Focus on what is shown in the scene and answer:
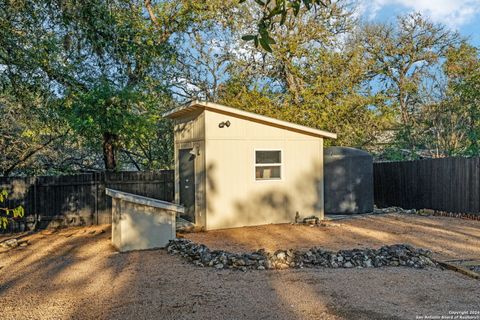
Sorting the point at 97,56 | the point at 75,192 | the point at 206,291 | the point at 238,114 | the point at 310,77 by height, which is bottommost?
the point at 206,291

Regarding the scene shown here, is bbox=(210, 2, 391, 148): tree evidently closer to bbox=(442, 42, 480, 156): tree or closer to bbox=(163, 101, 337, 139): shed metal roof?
bbox=(442, 42, 480, 156): tree

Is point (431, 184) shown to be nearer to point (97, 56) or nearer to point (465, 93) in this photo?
point (465, 93)

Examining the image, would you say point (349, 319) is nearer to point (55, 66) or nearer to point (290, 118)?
point (55, 66)

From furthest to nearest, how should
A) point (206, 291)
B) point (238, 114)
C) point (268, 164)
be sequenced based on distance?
point (268, 164) → point (238, 114) → point (206, 291)

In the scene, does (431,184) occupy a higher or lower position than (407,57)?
lower

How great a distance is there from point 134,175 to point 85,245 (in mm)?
3195

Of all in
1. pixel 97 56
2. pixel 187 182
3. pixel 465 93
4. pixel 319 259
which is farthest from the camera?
pixel 465 93

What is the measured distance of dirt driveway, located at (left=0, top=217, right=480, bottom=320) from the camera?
12.1 ft

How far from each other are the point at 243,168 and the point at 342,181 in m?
3.40

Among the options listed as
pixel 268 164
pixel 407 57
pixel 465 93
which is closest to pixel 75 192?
pixel 268 164

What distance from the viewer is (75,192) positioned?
9.48 metres

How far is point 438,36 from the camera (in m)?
17.5

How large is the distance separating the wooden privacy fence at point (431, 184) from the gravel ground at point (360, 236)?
1004 mm

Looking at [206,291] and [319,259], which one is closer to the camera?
[206,291]
